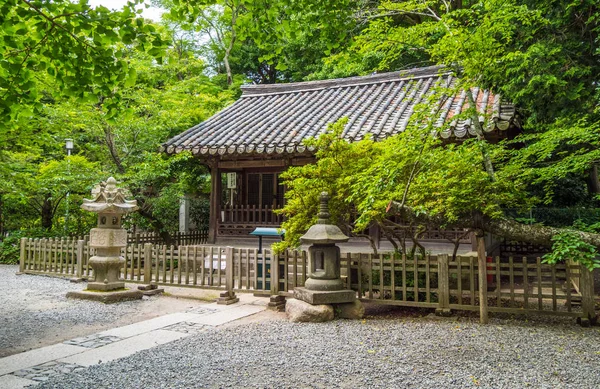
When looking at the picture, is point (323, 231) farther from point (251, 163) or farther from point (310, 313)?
point (251, 163)

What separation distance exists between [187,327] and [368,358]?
10.3ft

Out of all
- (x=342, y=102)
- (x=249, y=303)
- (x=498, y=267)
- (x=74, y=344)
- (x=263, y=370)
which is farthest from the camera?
(x=342, y=102)

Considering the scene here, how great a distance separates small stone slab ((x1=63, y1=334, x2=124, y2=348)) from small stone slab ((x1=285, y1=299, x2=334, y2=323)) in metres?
2.61

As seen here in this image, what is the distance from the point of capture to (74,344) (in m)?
5.65

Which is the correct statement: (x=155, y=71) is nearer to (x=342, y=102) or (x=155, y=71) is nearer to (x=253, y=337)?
(x=342, y=102)

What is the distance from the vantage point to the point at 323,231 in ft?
22.8

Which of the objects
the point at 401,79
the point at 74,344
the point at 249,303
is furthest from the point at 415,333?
the point at 401,79

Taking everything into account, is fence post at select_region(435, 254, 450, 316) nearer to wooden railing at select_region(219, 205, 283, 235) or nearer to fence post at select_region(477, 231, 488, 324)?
fence post at select_region(477, 231, 488, 324)

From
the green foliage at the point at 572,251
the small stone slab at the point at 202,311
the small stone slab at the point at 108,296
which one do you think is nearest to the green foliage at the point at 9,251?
the small stone slab at the point at 108,296

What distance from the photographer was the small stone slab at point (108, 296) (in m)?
8.50

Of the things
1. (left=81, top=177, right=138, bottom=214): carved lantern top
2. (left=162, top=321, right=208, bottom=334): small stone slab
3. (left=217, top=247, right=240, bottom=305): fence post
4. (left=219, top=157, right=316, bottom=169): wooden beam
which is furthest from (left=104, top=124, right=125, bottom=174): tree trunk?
(left=162, top=321, right=208, bottom=334): small stone slab

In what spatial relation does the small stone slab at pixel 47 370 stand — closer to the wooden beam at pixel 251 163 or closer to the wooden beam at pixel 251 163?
the wooden beam at pixel 251 163

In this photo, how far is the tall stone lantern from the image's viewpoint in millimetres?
8843

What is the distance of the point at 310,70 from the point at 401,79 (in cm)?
867
